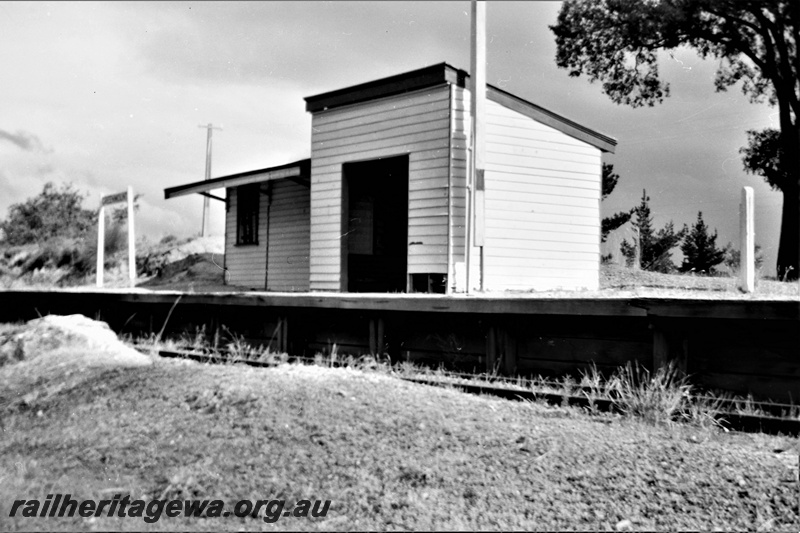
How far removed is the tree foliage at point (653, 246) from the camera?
46.2ft

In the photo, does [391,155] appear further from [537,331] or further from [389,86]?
[537,331]

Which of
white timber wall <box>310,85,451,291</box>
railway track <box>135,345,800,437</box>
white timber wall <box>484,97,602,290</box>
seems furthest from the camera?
white timber wall <box>484,97,602,290</box>

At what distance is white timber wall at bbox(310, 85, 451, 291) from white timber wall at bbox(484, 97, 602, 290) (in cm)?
93

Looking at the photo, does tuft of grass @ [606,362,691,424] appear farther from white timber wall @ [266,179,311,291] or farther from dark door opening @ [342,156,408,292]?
white timber wall @ [266,179,311,291]

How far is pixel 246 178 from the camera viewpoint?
547 inches

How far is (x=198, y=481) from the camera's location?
2848mm

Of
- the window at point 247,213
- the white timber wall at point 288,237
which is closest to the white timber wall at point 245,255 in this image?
the window at point 247,213

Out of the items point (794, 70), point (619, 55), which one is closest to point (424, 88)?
point (619, 55)

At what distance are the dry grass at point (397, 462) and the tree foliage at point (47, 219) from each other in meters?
23.1

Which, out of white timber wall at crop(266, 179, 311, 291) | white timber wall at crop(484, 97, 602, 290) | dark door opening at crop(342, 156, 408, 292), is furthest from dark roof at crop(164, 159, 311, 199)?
→ white timber wall at crop(484, 97, 602, 290)

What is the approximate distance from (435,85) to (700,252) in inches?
424

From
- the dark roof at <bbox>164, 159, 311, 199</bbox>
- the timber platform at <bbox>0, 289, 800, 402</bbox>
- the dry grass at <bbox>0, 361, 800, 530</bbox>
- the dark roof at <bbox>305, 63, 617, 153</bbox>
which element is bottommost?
the dry grass at <bbox>0, 361, 800, 530</bbox>

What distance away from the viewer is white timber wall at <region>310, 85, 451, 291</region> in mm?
9586

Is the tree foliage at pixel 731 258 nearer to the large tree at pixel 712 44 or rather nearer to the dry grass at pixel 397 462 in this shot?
the large tree at pixel 712 44
